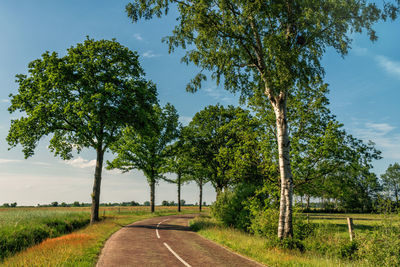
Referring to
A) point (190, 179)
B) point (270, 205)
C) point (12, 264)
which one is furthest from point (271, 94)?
point (190, 179)

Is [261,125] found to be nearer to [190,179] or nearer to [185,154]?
[185,154]

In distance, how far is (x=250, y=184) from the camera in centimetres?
2094

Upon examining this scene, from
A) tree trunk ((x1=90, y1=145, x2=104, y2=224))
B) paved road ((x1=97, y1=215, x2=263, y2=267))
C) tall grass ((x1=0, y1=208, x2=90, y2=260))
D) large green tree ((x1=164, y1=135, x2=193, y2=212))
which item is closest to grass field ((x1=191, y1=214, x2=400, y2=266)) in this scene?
paved road ((x1=97, y1=215, x2=263, y2=267))

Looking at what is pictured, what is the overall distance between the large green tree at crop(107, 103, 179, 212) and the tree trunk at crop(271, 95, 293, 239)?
23.8 meters

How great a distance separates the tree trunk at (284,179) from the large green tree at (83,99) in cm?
1334

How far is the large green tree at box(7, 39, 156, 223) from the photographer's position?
2131 centimetres

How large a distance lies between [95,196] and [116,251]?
13.3 meters

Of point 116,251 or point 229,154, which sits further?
point 229,154

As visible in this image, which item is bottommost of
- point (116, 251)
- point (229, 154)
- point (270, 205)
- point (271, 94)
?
point (116, 251)

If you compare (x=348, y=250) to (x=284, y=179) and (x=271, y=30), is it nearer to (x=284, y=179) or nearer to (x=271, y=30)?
(x=284, y=179)

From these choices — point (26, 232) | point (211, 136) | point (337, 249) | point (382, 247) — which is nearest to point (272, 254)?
point (337, 249)

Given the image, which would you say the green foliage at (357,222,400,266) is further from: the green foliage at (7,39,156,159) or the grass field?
the green foliage at (7,39,156,159)

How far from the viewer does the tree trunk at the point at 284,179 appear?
1251 centimetres

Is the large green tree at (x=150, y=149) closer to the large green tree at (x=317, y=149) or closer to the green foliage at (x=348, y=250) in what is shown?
the large green tree at (x=317, y=149)
